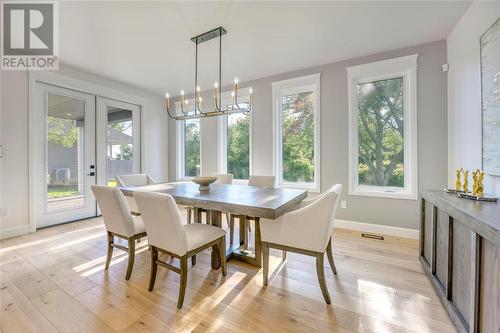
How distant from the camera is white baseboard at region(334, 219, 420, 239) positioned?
2900 millimetres

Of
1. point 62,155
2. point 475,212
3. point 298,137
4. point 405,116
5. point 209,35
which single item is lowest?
point 475,212

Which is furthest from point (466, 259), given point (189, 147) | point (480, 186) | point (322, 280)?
point (189, 147)

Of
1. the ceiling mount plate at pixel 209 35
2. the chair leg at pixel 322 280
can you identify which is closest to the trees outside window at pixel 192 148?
the ceiling mount plate at pixel 209 35

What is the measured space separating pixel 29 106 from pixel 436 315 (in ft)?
16.6

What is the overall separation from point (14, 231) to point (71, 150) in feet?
4.41

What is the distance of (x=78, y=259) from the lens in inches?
92.1

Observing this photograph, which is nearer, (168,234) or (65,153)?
(168,234)

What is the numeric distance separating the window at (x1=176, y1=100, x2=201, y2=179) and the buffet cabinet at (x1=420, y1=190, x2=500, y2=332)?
4131 mm

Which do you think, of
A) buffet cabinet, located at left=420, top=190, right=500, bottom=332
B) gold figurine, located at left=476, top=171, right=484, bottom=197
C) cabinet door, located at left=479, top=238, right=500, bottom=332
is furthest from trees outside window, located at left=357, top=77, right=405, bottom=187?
cabinet door, located at left=479, top=238, right=500, bottom=332

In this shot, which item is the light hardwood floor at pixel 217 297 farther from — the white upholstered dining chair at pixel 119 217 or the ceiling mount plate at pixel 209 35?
the ceiling mount plate at pixel 209 35

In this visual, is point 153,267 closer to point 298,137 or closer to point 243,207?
point 243,207

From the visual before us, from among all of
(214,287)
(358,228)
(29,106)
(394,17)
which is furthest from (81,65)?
(358,228)

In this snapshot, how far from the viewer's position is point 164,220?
1.58 m

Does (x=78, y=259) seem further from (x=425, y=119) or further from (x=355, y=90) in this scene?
(x=425, y=119)
